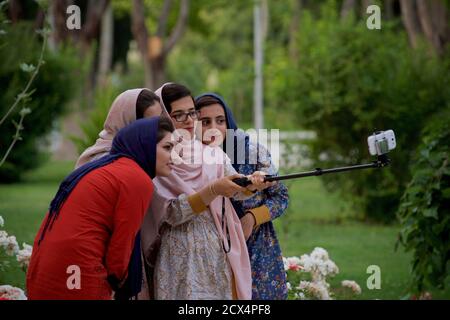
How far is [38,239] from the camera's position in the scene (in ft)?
14.0

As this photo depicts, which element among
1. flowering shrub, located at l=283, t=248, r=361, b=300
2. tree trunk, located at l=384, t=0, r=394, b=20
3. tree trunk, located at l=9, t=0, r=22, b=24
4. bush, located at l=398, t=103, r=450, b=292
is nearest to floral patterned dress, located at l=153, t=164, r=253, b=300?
flowering shrub, located at l=283, t=248, r=361, b=300

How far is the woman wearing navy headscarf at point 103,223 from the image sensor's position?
13.4 feet

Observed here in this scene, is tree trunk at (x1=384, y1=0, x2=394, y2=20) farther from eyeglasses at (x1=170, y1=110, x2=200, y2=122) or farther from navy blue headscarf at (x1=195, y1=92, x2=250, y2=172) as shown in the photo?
eyeglasses at (x1=170, y1=110, x2=200, y2=122)

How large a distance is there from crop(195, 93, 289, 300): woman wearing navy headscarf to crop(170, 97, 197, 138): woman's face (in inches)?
5.0

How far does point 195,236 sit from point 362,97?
9211 mm

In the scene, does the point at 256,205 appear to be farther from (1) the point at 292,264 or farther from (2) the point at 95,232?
(1) the point at 292,264

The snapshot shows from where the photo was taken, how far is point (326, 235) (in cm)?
1277

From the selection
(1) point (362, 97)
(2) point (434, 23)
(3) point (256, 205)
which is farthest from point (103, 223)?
(2) point (434, 23)

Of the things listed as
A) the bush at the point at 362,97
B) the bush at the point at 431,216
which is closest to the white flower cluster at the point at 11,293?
the bush at the point at 431,216

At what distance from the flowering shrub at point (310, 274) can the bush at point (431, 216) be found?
777 millimetres

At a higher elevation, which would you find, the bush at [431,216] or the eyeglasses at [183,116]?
the eyeglasses at [183,116]

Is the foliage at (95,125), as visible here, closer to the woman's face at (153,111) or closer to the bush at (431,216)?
the bush at (431,216)

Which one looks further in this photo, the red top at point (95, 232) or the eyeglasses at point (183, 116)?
the eyeglasses at point (183, 116)
